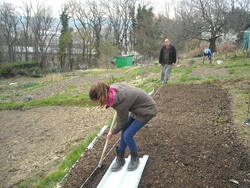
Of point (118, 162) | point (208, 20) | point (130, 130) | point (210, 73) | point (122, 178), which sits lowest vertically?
point (122, 178)

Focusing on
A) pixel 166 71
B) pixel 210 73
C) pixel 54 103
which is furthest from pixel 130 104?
pixel 210 73

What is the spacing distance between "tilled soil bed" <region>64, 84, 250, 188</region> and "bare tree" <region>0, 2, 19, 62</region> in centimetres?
3381

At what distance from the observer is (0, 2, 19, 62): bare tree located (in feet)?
109

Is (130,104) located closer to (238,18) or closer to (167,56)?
(167,56)

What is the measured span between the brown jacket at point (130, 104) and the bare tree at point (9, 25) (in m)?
35.2

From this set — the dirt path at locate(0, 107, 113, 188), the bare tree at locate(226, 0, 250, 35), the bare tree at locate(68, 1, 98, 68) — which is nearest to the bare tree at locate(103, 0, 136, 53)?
the bare tree at locate(68, 1, 98, 68)

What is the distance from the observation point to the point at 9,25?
110 ft

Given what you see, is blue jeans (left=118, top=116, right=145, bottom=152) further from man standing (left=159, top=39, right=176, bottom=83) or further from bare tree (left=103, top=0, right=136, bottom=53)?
bare tree (left=103, top=0, right=136, bottom=53)

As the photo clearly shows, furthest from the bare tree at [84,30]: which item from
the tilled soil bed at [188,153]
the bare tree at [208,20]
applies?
the tilled soil bed at [188,153]

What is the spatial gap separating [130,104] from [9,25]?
36.6 m

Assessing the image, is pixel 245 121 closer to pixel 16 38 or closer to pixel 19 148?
pixel 19 148

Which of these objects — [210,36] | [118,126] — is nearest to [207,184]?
[118,126]

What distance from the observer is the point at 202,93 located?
706cm

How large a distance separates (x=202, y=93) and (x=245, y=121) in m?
2.59
